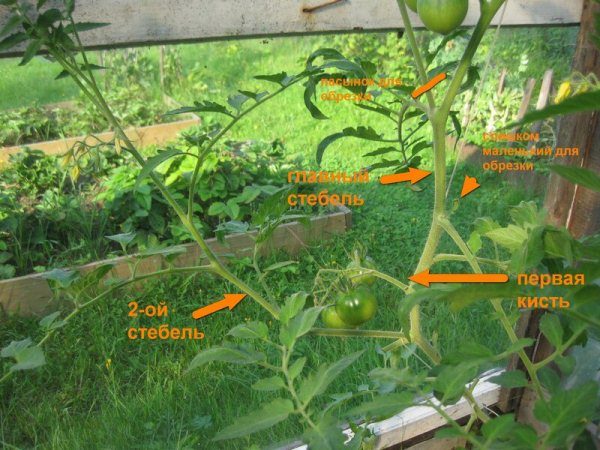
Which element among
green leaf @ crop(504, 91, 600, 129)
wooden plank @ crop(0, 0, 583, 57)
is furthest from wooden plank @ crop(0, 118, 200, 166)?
green leaf @ crop(504, 91, 600, 129)

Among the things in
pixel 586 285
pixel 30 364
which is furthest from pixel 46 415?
pixel 586 285

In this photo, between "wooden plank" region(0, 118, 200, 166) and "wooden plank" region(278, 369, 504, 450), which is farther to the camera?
"wooden plank" region(0, 118, 200, 166)

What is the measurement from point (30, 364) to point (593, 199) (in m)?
1.02

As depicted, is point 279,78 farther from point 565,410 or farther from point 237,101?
point 565,410

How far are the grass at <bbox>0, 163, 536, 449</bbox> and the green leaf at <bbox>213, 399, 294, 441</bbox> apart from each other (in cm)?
69

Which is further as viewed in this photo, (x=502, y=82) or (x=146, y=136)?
(x=502, y=82)

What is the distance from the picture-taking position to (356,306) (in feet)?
2.67

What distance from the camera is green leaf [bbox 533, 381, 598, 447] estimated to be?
0.45 meters

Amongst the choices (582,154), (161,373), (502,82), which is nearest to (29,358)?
(161,373)

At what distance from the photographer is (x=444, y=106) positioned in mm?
671

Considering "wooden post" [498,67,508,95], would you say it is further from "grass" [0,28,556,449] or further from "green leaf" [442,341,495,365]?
"green leaf" [442,341,495,365]

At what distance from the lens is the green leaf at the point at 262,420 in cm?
56

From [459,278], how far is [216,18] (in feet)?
1.86

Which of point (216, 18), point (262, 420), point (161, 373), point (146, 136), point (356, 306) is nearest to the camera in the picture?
point (262, 420)
